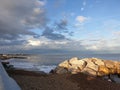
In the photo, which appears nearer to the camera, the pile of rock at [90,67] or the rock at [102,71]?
the pile of rock at [90,67]

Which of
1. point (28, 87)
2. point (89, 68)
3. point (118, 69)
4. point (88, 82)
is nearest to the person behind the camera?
point (28, 87)

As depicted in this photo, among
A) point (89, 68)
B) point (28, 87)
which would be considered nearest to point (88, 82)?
point (28, 87)

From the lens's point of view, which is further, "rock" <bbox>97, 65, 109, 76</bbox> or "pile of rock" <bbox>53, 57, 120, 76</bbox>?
"rock" <bbox>97, 65, 109, 76</bbox>

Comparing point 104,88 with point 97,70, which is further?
point 97,70

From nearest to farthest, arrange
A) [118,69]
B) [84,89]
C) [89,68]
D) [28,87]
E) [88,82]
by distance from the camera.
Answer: [28,87], [84,89], [88,82], [89,68], [118,69]

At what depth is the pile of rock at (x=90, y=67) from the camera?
30114 millimetres

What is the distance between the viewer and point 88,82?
63.8ft

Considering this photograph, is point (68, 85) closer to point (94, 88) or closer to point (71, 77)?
point (94, 88)

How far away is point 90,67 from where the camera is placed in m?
30.8

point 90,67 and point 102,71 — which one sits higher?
point 90,67

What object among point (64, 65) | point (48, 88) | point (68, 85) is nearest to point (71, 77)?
point (68, 85)

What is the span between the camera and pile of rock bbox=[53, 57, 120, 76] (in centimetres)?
3011

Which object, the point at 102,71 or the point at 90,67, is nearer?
the point at 90,67

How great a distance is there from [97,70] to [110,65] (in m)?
4.76
